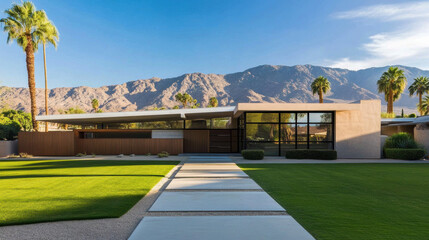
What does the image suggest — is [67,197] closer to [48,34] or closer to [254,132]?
[254,132]

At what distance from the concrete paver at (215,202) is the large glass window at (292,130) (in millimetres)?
13625

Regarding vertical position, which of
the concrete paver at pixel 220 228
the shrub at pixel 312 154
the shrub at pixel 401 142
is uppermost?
the shrub at pixel 401 142

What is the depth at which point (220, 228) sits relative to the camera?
4.61m

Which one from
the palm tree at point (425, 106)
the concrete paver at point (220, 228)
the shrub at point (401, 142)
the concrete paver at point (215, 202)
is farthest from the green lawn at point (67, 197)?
the palm tree at point (425, 106)

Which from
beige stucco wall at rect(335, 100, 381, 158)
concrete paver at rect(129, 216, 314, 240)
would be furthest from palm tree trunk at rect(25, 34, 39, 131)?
beige stucco wall at rect(335, 100, 381, 158)

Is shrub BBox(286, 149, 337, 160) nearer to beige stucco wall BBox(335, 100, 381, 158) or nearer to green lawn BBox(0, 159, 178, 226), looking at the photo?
beige stucco wall BBox(335, 100, 381, 158)

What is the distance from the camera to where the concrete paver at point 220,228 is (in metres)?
4.23

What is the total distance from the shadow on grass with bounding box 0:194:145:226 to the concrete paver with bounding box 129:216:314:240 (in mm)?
1053

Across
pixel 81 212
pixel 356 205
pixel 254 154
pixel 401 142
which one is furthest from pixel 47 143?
pixel 401 142

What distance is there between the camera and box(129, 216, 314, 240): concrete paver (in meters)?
4.23

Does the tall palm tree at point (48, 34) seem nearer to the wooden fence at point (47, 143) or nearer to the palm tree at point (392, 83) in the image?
the wooden fence at point (47, 143)

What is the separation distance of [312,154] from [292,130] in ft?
7.66

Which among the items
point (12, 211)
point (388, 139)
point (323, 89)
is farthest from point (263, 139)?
point (323, 89)

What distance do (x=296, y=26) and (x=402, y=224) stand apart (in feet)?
197
